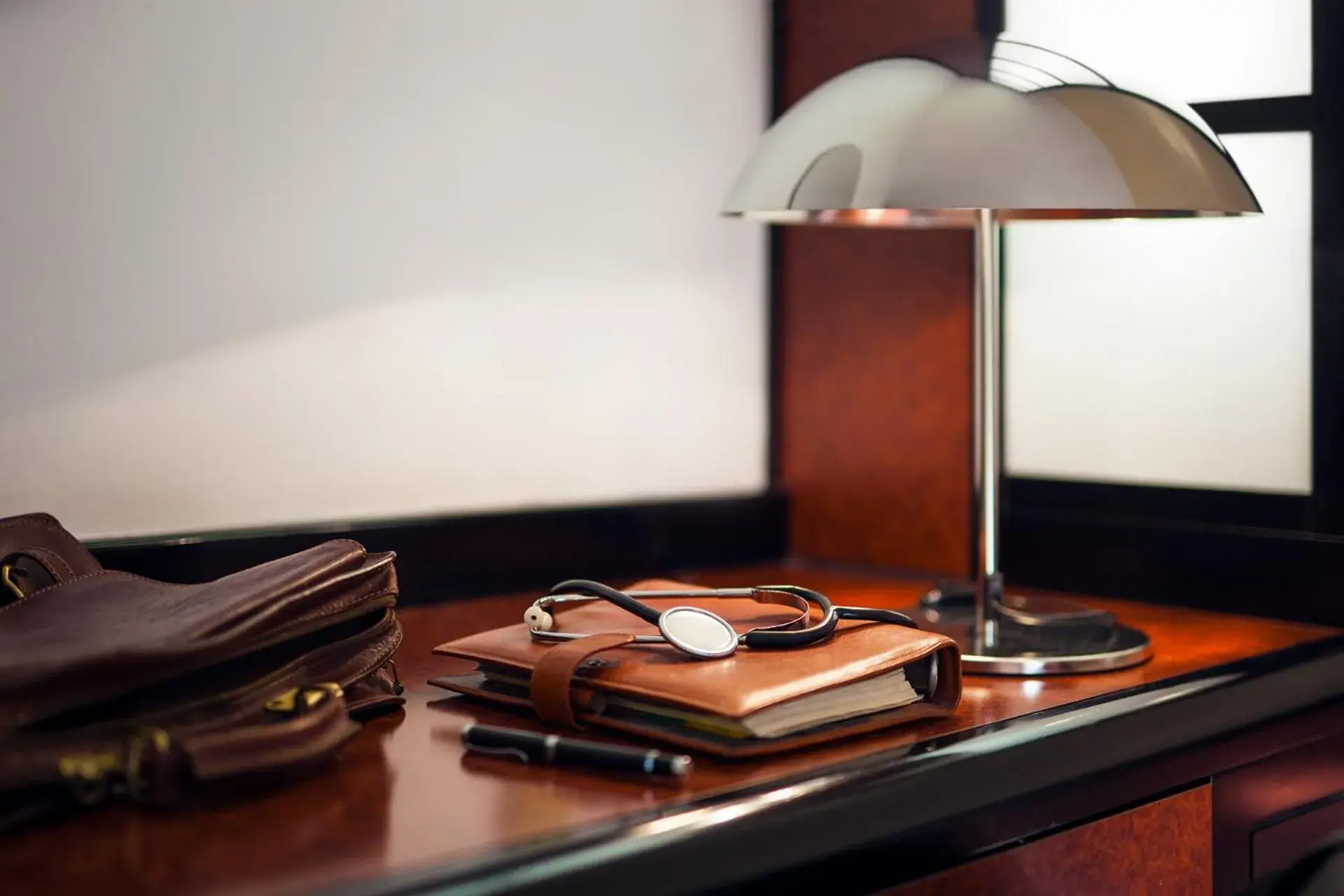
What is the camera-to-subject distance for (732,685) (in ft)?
2.81

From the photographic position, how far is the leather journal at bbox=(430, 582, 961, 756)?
855 mm

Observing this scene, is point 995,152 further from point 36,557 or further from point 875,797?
point 36,557

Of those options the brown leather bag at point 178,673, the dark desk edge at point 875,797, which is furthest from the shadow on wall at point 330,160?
the dark desk edge at point 875,797

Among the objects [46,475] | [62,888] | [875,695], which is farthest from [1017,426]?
[62,888]

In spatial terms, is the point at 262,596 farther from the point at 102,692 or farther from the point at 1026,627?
the point at 1026,627

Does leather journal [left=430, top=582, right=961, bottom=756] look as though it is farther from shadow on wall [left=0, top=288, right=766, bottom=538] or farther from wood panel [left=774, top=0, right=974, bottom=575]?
wood panel [left=774, top=0, right=974, bottom=575]

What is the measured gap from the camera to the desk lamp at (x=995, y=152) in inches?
40.1

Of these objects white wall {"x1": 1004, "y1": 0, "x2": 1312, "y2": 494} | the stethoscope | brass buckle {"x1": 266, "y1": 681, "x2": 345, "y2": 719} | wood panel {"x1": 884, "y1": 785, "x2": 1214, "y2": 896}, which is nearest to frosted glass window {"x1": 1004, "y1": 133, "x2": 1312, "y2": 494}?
white wall {"x1": 1004, "y1": 0, "x2": 1312, "y2": 494}

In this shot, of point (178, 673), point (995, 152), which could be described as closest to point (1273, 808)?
point (995, 152)

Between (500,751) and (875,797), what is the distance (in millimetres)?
236

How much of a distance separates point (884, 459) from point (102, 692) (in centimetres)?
104

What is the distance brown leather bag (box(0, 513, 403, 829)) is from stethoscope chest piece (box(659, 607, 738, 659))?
194 mm

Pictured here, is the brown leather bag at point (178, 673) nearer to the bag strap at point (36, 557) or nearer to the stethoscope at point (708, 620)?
the bag strap at point (36, 557)

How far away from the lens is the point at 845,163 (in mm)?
1062
